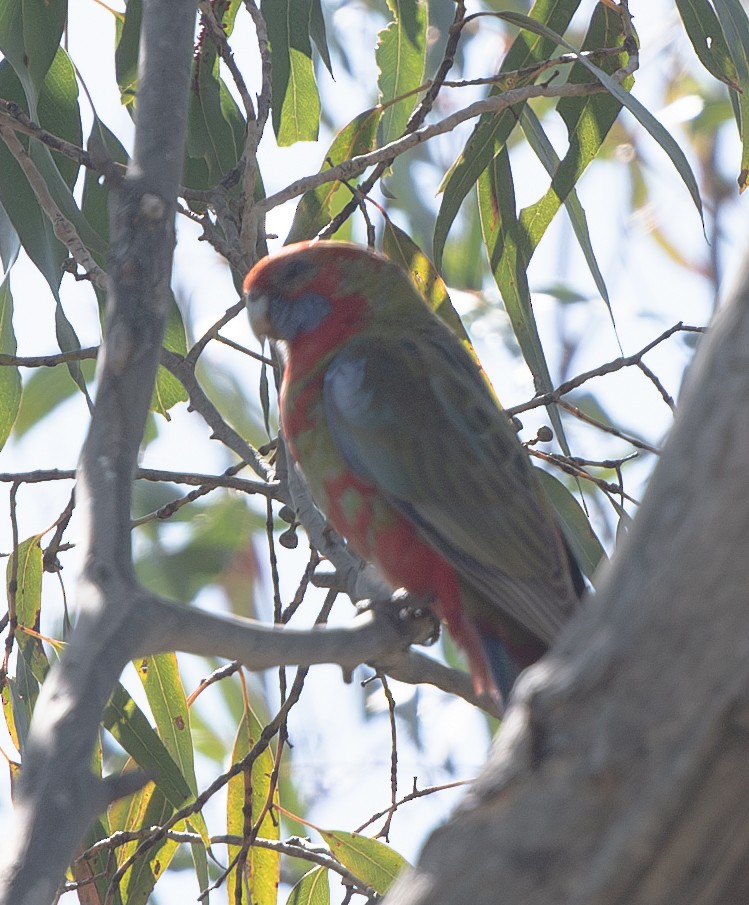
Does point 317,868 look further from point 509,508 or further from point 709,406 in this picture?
point 709,406

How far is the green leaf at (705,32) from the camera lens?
7.82 ft

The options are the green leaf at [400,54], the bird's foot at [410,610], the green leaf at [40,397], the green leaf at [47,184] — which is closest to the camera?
the bird's foot at [410,610]

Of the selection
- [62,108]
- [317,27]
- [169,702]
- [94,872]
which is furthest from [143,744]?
[317,27]

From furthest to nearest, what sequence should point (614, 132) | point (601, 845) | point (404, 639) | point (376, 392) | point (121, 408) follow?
1. point (614, 132)
2. point (376, 392)
3. point (404, 639)
4. point (121, 408)
5. point (601, 845)

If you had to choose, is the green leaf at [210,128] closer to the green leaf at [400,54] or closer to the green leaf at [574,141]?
the green leaf at [400,54]

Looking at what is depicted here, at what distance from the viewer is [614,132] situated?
19.3 feet

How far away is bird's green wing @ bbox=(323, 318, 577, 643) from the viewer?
193 centimetres

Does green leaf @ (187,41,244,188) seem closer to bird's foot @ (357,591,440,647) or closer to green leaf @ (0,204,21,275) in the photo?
green leaf @ (0,204,21,275)

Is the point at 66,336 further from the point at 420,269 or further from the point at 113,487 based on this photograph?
the point at 113,487

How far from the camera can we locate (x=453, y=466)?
2070 mm

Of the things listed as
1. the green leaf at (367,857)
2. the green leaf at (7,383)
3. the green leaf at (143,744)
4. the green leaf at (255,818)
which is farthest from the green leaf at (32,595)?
the green leaf at (367,857)

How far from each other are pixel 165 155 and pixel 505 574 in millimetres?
884

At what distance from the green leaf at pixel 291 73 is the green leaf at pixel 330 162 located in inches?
2.7

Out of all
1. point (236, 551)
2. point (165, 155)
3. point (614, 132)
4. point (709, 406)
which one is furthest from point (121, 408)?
point (614, 132)
